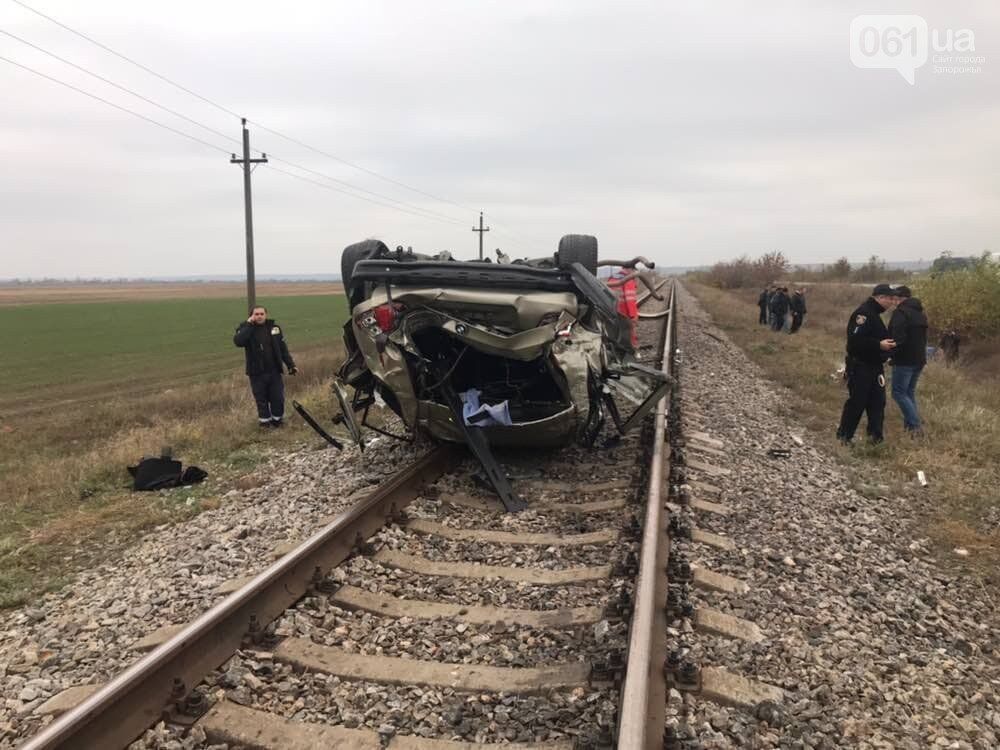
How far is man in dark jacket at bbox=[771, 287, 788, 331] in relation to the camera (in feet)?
72.0

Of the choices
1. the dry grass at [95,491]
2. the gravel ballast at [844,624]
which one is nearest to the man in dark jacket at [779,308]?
the dry grass at [95,491]

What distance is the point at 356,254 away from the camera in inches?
257

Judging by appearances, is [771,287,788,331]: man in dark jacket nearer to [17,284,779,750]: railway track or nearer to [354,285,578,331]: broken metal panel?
[354,285,578,331]: broken metal panel

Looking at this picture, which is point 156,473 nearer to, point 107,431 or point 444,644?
point 444,644

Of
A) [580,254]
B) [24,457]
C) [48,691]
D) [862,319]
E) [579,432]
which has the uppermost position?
[580,254]

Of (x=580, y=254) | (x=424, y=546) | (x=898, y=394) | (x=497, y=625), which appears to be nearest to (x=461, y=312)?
(x=580, y=254)

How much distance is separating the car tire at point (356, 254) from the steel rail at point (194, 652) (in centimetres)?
233

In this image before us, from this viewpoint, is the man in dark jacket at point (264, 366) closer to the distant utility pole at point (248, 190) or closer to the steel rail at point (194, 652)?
the steel rail at point (194, 652)

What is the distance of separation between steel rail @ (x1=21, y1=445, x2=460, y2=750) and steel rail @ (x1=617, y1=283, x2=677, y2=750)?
70.7 inches

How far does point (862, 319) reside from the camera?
755 cm

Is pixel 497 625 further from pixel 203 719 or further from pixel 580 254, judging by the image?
pixel 580 254

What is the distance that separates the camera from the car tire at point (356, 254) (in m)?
6.21

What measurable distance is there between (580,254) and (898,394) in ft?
15.2

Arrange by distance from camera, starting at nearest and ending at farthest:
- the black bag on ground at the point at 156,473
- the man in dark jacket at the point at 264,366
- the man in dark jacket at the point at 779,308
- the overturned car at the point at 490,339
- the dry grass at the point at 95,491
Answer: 1. the dry grass at the point at 95,491
2. the overturned car at the point at 490,339
3. the black bag on ground at the point at 156,473
4. the man in dark jacket at the point at 264,366
5. the man in dark jacket at the point at 779,308
